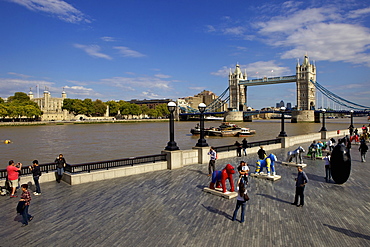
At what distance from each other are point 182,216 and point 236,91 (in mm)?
170072

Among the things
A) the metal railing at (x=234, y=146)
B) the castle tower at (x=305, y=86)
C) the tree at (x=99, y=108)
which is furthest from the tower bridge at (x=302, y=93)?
the metal railing at (x=234, y=146)

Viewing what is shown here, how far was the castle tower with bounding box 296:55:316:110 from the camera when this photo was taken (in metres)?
138

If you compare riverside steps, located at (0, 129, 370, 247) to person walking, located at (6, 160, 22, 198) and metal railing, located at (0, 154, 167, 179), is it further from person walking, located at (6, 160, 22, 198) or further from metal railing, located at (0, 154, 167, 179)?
metal railing, located at (0, 154, 167, 179)

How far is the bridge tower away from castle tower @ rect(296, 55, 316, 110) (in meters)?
33.7

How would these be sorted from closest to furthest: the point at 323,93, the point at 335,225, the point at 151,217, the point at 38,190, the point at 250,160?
1. the point at 335,225
2. the point at 151,217
3. the point at 38,190
4. the point at 250,160
5. the point at 323,93

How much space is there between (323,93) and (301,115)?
108 feet

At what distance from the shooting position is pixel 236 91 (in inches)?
6806

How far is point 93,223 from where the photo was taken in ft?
23.6

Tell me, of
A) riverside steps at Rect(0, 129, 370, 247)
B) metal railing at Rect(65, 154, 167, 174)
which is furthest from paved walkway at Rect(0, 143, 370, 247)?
metal railing at Rect(65, 154, 167, 174)

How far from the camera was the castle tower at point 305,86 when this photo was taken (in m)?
138

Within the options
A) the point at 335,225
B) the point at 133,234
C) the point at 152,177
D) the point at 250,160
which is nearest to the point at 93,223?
the point at 133,234

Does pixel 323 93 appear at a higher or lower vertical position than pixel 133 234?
higher

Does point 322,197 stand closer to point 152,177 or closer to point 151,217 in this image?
A: point 151,217

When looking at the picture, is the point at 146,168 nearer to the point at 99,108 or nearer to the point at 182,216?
the point at 182,216
